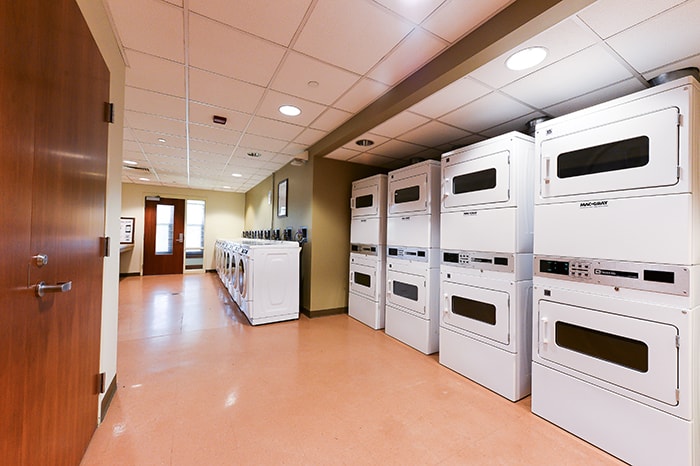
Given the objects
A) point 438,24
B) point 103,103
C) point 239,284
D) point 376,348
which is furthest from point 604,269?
point 239,284

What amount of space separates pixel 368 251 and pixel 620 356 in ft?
9.18

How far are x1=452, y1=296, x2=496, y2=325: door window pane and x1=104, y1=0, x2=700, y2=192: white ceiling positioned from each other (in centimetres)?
176

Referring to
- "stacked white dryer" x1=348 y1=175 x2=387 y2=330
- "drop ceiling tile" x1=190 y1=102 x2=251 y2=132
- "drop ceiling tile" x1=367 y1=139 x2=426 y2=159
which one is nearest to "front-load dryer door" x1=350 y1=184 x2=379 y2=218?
"stacked white dryer" x1=348 y1=175 x2=387 y2=330

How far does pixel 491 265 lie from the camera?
2.50 metres

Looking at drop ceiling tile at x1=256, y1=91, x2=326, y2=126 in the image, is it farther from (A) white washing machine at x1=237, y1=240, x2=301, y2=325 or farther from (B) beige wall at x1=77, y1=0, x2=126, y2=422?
(A) white washing machine at x1=237, y1=240, x2=301, y2=325

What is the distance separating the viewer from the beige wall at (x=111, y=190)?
5.91 feet

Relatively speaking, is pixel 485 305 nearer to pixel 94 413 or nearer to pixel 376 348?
pixel 376 348

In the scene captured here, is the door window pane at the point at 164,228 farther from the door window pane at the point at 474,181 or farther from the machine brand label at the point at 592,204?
the machine brand label at the point at 592,204

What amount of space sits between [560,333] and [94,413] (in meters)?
3.05

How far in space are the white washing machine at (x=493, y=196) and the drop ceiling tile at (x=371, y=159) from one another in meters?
1.64

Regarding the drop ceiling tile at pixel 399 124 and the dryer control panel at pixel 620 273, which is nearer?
the dryer control panel at pixel 620 273

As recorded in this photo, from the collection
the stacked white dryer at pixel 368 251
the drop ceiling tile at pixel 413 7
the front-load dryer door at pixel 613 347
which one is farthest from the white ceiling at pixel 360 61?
the front-load dryer door at pixel 613 347

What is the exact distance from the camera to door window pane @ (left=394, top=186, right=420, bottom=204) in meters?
3.40

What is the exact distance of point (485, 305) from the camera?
2557mm
